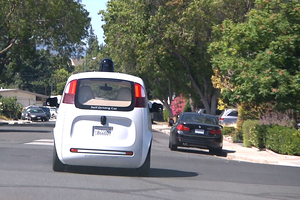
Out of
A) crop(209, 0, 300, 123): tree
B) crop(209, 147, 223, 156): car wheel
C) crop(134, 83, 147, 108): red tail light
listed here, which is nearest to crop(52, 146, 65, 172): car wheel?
crop(134, 83, 147, 108): red tail light

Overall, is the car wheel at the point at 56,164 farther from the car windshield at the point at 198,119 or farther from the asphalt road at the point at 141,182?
the car windshield at the point at 198,119

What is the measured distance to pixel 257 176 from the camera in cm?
1232

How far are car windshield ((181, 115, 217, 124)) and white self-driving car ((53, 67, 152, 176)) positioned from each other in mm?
9431

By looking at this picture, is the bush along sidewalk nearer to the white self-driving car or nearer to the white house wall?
the white self-driving car

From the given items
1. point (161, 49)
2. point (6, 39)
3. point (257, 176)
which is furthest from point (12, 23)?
point (257, 176)

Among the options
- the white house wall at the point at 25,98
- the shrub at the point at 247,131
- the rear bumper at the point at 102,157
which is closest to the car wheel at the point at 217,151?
the shrub at the point at 247,131

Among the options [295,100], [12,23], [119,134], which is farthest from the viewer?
[12,23]

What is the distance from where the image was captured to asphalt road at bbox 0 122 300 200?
8.36m

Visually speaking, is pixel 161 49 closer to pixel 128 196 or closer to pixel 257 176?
pixel 257 176

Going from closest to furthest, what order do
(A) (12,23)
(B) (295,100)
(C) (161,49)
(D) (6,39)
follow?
(B) (295,100), (A) (12,23), (C) (161,49), (D) (6,39)

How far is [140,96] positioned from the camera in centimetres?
1005

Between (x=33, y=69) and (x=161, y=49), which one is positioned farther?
(x=33, y=69)

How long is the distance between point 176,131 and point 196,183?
8780 mm

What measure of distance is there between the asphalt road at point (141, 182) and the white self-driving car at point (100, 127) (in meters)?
0.42
